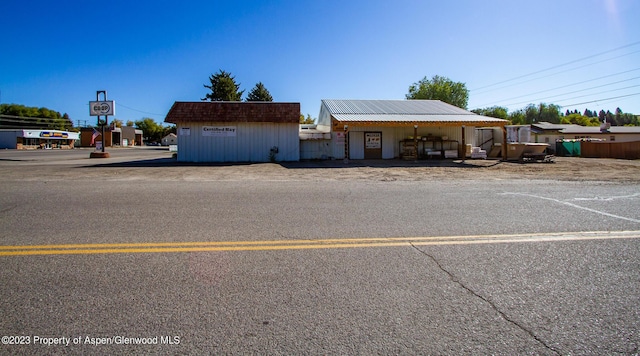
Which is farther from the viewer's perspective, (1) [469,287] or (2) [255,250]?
(2) [255,250]

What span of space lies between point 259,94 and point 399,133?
148 feet

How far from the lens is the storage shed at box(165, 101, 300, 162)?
22.3 m

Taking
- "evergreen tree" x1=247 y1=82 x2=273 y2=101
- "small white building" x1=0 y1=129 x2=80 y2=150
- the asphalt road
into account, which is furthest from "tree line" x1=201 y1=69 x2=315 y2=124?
the asphalt road

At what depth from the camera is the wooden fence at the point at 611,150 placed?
2580 centimetres

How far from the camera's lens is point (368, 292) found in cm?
A: 308

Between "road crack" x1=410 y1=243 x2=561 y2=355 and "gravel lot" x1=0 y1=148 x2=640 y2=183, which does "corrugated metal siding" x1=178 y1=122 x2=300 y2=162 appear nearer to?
"gravel lot" x1=0 y1=148 x2=640 y2=183

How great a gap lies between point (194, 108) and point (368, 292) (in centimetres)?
2197

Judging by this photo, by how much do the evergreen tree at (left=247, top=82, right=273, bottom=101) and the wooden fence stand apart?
165 feet

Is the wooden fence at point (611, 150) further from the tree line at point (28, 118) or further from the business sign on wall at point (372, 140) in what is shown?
the tree line at point (28, 118)

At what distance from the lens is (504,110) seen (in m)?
96.3

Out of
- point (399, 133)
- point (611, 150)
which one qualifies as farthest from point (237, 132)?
point (611, 150)

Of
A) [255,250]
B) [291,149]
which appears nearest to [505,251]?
[255,250]

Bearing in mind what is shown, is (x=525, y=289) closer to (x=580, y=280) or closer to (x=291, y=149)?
(x=580, y=280)

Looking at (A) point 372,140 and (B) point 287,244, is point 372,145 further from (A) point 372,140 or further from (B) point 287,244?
(B) point 287,244
